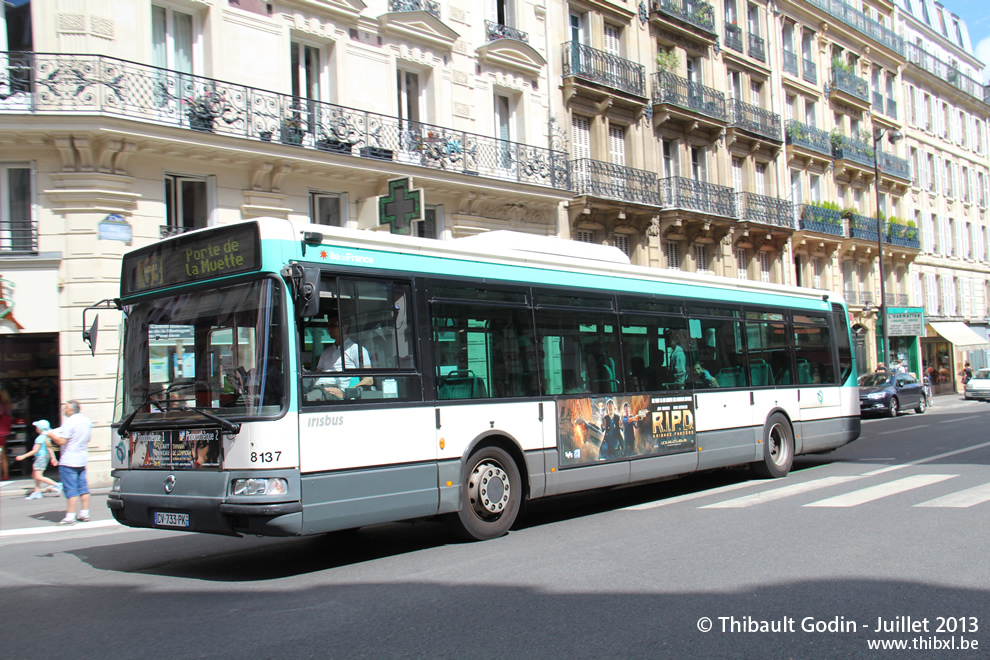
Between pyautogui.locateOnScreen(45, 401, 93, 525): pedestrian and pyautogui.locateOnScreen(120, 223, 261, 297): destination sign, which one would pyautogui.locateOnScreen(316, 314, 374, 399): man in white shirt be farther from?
pyautogui.locateOnScreen(45, 401, 93, 525): pedestrian

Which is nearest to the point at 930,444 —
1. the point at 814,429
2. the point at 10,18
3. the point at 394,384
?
the point at 814,429

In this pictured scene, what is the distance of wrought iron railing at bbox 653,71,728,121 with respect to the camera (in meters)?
27.9

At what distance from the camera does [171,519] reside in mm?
6848

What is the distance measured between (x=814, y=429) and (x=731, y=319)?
2904 millimetres

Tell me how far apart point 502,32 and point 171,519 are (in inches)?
733

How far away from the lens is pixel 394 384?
7555mm

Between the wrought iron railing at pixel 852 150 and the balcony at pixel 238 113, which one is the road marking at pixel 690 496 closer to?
the balcony at pixel 238 113

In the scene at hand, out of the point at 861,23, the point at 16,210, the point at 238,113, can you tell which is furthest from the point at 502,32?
the point at 861,23

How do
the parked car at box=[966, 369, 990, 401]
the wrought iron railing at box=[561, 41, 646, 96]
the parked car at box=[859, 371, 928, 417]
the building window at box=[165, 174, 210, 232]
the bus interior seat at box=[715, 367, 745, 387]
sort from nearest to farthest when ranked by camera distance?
the bus interior seat at box=[715, 367, 745, 387]
the building window at box=[165, 174, 210, 232]
the wrought iron railing at box=[561, 41, 646, 96]
the parked car at box=[859, 371, 928, 417]
the parked car at box=[966, 369, 990, 401]

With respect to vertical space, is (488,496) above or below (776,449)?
above

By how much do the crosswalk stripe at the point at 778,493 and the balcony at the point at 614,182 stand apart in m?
13.8

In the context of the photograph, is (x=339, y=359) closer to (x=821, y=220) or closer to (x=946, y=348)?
(x=821, y=220)

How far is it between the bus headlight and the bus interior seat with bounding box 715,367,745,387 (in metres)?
7.04

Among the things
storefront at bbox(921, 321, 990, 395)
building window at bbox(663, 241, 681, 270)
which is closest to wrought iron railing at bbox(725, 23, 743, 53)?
building window at bbox(663, 241, 681, 270)
